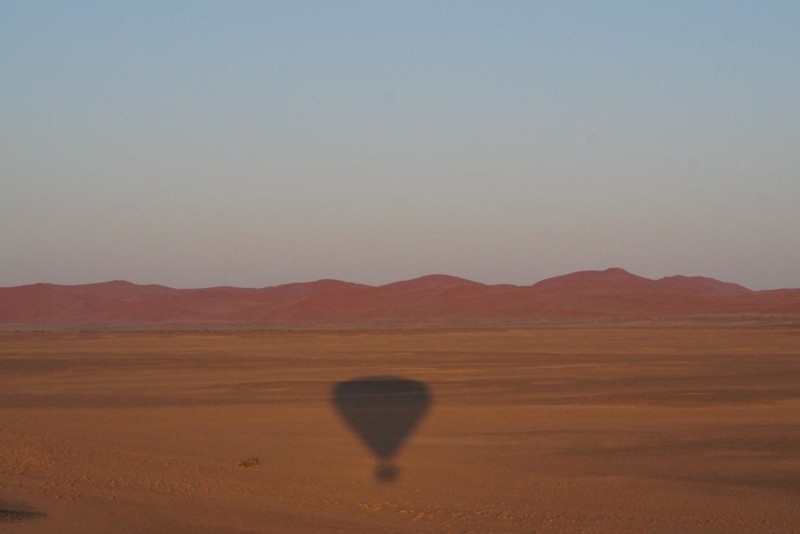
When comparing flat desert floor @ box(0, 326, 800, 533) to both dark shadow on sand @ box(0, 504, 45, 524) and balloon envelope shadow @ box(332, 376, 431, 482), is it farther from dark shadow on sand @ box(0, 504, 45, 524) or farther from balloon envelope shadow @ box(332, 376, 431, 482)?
balloon envelope shadow @ box(332, 376, 431, 482)

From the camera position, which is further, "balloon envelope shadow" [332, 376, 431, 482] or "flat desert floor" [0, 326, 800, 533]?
"balloon envelope shadow" [332, 376, 431, 482]

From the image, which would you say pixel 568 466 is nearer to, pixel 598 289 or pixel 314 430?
pixel 314 430

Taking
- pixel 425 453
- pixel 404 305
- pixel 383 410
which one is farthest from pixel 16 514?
pixel 404 305

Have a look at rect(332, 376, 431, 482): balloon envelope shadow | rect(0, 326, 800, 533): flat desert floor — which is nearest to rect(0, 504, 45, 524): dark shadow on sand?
rect(0, 326, 800, 533): flat desert floor

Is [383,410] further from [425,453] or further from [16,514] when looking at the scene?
[16,514]

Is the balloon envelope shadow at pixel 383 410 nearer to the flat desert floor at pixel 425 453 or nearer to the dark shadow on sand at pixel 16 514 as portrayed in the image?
the flat desert floor at pixel 425 453

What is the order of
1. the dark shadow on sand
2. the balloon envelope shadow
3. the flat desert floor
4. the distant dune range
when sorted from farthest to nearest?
1. the distant dune range
2. the balloon envelope shadow
3. the flat desert floor
4. the dark shadow on sand

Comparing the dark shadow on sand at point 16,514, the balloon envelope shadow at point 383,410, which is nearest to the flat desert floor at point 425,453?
the dark shadow on sand at point 16,514
